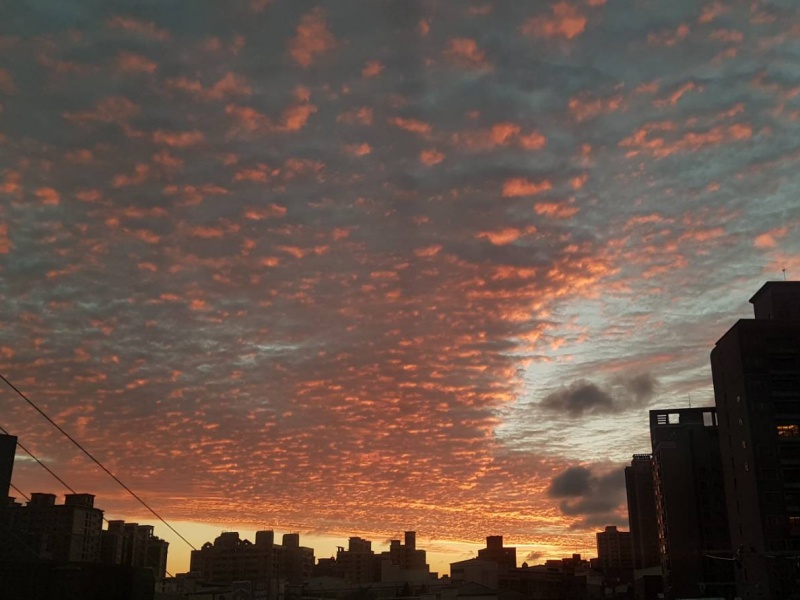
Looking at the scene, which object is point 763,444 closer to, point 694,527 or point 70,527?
point 694,527

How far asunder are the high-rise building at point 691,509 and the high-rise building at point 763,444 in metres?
34.8

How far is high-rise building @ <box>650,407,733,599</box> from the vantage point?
15200 cm

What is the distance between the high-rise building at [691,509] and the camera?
152 m

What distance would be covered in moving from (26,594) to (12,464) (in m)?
10.7

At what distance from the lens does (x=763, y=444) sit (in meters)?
114

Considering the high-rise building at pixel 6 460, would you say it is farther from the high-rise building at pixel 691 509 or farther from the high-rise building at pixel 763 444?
the high-rise building at pixel 691 509

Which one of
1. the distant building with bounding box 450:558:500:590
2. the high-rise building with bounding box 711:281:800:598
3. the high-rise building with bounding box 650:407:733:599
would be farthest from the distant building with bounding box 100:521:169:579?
the high-rise building with bounding box 650:407:733:599

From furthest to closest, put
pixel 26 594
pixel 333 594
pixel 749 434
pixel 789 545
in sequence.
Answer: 1. pixel 333 594
2. pixel 749 434
3. pixel 789 545
4. pixel 26 594

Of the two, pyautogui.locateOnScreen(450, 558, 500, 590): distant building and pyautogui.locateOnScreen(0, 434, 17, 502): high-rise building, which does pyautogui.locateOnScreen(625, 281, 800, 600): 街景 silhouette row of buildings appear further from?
pyautogui.locateOnScreen(0, 434, 17, 502): high-rise building

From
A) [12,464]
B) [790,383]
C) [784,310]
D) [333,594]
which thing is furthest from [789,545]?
[12,464]

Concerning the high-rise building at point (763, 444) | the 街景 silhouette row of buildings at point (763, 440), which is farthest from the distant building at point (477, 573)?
the high-rise building at point (763, 444)

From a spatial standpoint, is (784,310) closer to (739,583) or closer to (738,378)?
(738,378)

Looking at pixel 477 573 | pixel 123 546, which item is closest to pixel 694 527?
pixel 477 573

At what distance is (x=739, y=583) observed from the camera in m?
118
